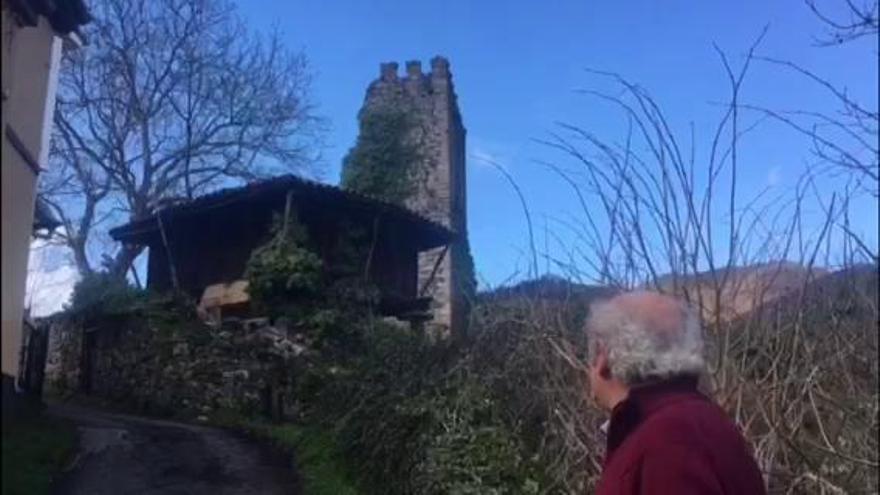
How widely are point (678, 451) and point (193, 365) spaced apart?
12.7 metres

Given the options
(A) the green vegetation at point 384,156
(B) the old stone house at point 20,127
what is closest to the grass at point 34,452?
(B) the old stone house at point 20,127

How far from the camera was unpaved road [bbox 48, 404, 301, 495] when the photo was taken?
28.2ft

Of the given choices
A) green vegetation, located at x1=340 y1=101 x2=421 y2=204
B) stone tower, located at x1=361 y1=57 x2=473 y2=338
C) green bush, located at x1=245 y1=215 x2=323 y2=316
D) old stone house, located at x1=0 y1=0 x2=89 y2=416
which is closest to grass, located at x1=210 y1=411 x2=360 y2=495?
green bush, located at x1=245 y1=215 x2=323 y2=316

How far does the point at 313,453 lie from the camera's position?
968cm

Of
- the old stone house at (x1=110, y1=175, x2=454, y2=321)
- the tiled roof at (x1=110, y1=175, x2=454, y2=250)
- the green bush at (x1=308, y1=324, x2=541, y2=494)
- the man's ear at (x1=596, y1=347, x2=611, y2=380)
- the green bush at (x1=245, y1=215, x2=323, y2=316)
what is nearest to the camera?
the man's ear at (x1=596, y1=347, x2=611, y2=380)

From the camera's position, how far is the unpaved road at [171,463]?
8586mm

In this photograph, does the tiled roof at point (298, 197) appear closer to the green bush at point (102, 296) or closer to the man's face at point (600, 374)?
the green bush at point (102, 296)

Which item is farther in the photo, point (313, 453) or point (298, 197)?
point (298, 197)

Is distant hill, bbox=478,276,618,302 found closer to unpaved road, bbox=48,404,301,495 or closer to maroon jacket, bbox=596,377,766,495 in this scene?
maroon jacket, bbox=596,377,766,495

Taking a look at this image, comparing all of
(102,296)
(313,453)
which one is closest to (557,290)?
(313,453)

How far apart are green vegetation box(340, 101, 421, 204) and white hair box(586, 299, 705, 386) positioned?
20540mm

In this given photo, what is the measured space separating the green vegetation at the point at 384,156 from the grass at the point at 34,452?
1274cm

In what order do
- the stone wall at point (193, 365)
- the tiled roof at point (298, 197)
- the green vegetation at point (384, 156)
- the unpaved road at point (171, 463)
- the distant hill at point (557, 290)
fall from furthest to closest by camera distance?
1. the green vegetation at point (384, 156)
2. the tiled roof at point (298, 197)
3. the stone wall at point (193, 365)
4. the unpaved road at point (171, 463)
5. the distant hill at point (557, 290)

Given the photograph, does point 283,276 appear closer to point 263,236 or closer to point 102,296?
point 263,236
